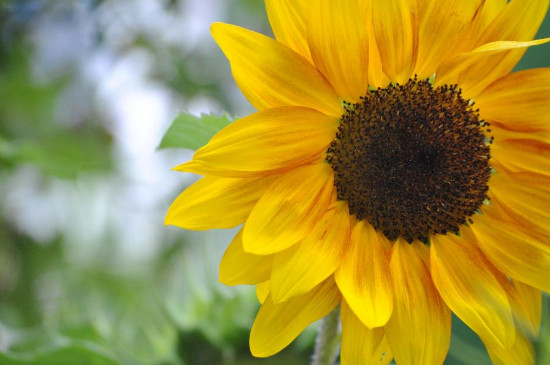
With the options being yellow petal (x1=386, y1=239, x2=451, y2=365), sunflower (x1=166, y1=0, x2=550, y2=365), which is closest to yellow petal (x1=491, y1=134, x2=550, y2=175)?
sunflower (x1=166, y1=0, x2=550, y2=365)

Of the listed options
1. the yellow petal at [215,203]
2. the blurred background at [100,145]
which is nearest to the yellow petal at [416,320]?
the yellow petal at [215,203]

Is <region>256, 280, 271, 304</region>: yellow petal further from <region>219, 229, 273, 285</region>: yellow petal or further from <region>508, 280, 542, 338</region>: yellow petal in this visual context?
<region>508, 280, 542, 338</region>: yellow petal

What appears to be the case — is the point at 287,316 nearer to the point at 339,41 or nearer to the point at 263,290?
the point at 263,290

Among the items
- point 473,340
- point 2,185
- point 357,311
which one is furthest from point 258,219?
point 2,185

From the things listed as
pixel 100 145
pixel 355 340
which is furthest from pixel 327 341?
pixel 100 145

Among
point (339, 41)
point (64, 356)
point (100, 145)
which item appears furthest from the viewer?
point (100, 145)
